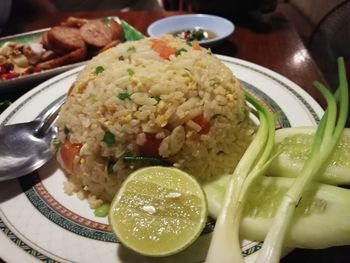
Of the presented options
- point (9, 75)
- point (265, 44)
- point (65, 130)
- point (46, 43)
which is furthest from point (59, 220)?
point (265, 44)

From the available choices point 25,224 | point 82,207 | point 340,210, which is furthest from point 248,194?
point 25,224

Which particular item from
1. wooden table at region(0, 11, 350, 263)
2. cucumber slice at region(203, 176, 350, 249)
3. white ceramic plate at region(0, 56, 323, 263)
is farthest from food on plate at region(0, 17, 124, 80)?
cucumber slice at region(203, 176, 350, 249)

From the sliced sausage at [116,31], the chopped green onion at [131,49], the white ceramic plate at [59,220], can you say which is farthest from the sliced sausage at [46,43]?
the chopped green onion at [131,49]

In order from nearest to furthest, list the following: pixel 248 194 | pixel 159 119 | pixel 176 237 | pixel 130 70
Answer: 1. pixel 176 237
2. pixel 248 194
3. pixel 159 119
4. pixel 130 70

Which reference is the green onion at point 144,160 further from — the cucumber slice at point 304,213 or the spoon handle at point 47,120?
the spoon handle at point 47,120

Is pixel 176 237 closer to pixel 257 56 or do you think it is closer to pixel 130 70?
pixel 130 70

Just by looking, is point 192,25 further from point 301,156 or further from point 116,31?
point 301,156

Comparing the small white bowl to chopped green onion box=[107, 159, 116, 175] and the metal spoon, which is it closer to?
the metal spoon

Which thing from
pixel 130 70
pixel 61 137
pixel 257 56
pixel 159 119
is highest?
pixel 130 70
